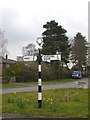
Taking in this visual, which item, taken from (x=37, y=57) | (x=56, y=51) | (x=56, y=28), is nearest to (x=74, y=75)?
(x=56, y=51)

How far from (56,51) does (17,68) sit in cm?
2315

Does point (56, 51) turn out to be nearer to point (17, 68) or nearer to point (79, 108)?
point (17, 68)

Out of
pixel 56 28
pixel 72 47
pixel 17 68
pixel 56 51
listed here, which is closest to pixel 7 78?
pixel 17 68

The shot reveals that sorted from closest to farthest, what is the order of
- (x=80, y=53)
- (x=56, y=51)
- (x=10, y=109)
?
(x=10, y=109) → (x=56, y=51) → (x=80, y=53)

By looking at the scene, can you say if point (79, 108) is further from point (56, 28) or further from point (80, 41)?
point (80, 41)

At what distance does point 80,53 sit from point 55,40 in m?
11.2

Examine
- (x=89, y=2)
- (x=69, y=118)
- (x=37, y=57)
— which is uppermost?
(x=89, y=2)

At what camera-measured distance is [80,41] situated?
81625 mm

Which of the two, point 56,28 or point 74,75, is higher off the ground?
point 56,28

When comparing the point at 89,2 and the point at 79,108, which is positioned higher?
the point at 89,2

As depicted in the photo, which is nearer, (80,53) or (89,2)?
(89,2)

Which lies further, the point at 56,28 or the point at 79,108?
the point at 56,28

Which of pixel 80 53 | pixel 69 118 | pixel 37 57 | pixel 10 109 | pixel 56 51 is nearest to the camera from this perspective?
pixel 69 118

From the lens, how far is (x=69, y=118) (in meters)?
9.45
